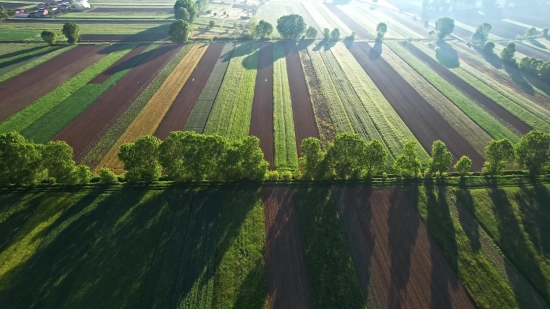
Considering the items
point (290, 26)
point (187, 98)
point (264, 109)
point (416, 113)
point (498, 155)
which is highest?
point (290, 26)

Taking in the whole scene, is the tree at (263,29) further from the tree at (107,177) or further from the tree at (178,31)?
the tree at (107,177)

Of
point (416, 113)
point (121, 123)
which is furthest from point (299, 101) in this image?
point (121, 123)

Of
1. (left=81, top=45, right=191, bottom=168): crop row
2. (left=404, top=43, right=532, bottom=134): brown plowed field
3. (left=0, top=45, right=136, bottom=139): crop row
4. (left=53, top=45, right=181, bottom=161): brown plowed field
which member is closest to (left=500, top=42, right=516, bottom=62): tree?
(left=404, top=43, right=532, bottom=134): brown plowed field

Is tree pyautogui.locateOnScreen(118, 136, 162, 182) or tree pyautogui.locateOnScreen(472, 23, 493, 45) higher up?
tree pyautogui.locateOnScreen(472, 23, 493, 45)

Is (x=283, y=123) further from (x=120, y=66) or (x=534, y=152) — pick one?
(x=120, y=66)

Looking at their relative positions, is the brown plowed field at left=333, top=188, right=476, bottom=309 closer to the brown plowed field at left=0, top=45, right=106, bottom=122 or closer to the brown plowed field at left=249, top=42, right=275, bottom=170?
the brown plowed field at left=249, top=42, right=275, bottom=170
